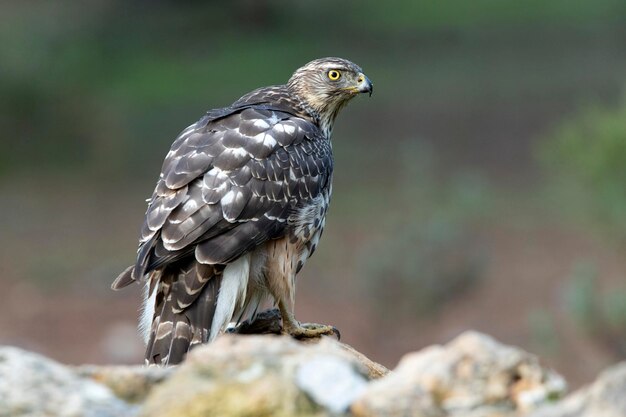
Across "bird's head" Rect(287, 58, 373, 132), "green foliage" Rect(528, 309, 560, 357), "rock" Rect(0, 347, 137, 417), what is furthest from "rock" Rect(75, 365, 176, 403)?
"green foliage" Rect(528, 309, 560, 357)

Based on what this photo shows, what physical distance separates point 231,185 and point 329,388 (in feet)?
10.1

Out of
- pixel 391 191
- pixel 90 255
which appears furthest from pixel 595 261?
pixel 90 255

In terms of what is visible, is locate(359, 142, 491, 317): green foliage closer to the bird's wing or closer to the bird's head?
the bird's head

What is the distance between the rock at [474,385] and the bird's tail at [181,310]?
287 centimetres

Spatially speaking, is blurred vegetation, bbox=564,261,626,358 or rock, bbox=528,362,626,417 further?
blurred vegetation, bbox=564,261,626,358

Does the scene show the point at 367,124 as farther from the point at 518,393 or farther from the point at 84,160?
the point at 518,393

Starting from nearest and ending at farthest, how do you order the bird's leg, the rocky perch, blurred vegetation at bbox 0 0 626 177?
the rocky perch
the bird's leg
blurred vegetation at bbox 0 0 626 177

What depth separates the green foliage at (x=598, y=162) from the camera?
1119 centimetres

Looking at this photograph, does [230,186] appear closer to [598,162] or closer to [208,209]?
[208,209]

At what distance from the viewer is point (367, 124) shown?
70.6 feet

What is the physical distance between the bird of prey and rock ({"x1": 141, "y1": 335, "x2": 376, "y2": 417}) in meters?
2.62

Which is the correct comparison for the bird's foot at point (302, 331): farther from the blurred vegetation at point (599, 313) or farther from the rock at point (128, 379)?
the blurred vegetation at point (599, 313)

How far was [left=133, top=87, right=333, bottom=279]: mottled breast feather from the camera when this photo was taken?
5.78 metres

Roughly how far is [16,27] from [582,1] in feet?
45.0
